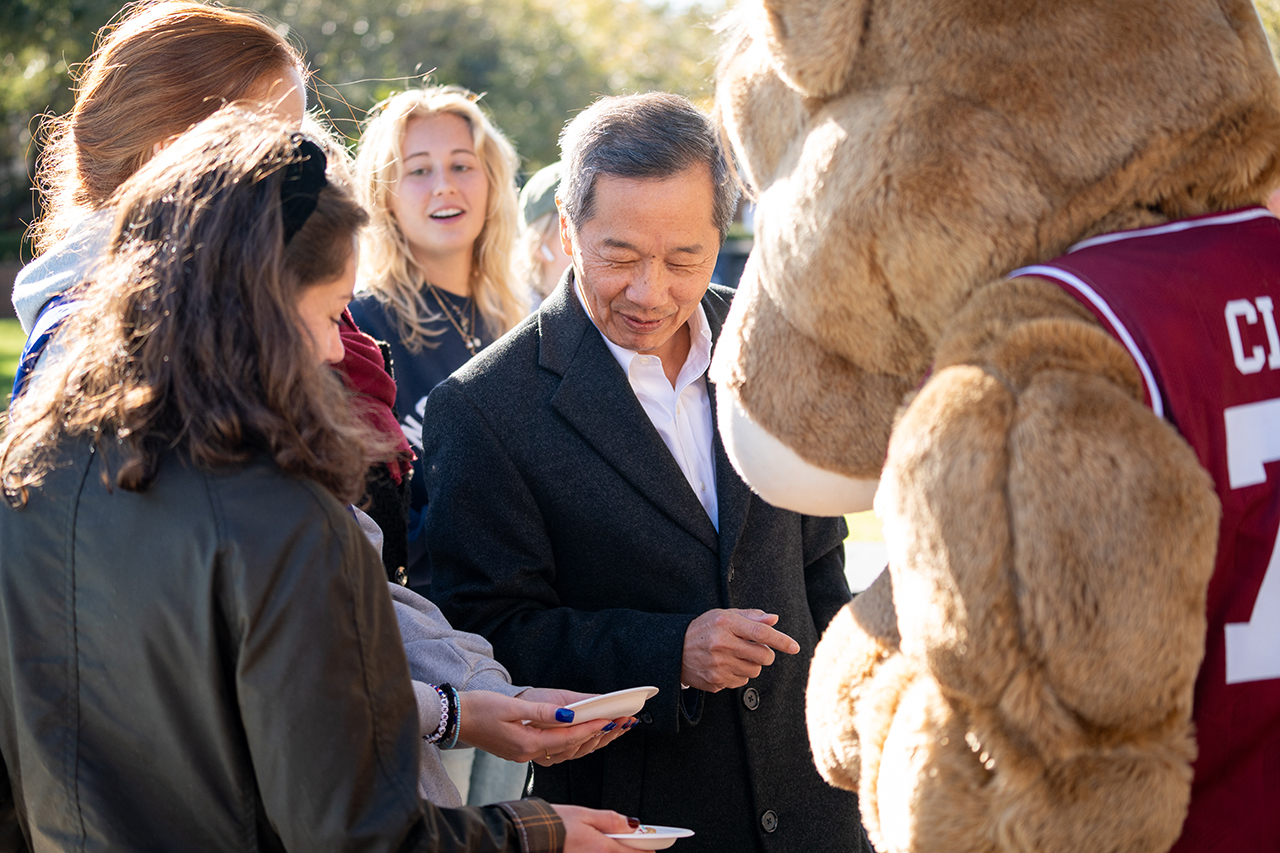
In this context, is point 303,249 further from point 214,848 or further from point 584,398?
point 584,398

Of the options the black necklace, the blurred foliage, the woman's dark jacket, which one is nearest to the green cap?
the black necklace

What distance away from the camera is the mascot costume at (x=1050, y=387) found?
3.42 feet

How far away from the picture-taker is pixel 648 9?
32344mm

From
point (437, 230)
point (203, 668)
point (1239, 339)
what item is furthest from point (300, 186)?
point (437, 230)

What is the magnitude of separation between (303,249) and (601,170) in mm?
996

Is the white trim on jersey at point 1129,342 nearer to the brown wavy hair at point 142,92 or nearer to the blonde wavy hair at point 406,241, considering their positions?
the brown wavy hair at point 142,92

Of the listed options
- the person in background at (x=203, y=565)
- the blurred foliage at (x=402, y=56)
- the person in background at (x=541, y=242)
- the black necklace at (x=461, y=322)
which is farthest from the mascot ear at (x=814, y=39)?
the blurred foliage at (x=402, y=56)

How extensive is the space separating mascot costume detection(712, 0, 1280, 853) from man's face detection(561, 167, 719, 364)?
0.90m

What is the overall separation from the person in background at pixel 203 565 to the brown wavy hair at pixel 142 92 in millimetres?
543

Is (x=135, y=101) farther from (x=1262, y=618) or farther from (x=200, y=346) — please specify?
(x=1262, y=618)

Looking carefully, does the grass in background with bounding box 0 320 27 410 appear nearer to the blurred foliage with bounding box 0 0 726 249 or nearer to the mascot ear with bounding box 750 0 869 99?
the blurred foliage with bounding box 0 0 726 249

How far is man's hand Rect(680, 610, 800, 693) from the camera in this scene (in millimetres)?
1947

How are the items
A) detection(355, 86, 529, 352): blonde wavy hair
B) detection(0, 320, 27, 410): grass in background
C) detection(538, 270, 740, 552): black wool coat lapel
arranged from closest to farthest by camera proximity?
detection(538, 270, 740, 552): black wool coat lapel < detection(355, 86, 529, 352): blonde wavy hair < detection(0, 320, 27, 410): grass in background

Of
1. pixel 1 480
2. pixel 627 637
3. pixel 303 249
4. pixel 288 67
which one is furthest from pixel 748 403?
pixel 288 67
